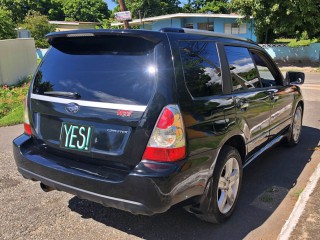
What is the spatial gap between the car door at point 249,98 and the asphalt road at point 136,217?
Answer: 0.59 m

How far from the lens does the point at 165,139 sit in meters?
2.60

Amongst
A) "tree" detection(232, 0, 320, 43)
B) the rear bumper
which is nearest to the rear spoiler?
the rear bumper

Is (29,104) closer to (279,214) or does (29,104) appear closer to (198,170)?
(198,170)

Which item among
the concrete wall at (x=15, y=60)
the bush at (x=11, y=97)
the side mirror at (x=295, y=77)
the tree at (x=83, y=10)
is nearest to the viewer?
the side mirror at (x=295, y=77)

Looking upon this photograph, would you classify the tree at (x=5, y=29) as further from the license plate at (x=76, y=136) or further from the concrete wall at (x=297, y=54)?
the concrete wall at (x=297, y=54)

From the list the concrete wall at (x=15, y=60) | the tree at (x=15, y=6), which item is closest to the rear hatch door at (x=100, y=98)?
the concrete wall at (x=15, y=60)

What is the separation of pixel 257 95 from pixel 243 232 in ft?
5.20

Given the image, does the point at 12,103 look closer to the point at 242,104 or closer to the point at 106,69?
the point at 106,69

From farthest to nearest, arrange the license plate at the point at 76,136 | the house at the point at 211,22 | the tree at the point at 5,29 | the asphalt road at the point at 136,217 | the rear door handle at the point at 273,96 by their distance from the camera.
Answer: the house at the point at 211,22 → the tree at the point at 5,29 → the rear door handle at the point at 273,96 → the asphalt road at the point at 136,217 → the license plate at the point at 76,136

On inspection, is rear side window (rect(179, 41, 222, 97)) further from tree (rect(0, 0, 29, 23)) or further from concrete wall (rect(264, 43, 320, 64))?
tree (rect(0, 0, 29, 23))

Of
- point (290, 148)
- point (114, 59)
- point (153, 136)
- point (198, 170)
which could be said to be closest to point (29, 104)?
point (114, 59)

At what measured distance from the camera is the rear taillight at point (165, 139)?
259cm

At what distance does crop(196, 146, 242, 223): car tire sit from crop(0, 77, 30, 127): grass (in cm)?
609

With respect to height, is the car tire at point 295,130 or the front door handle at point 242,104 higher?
the front door handle at point 242,104
